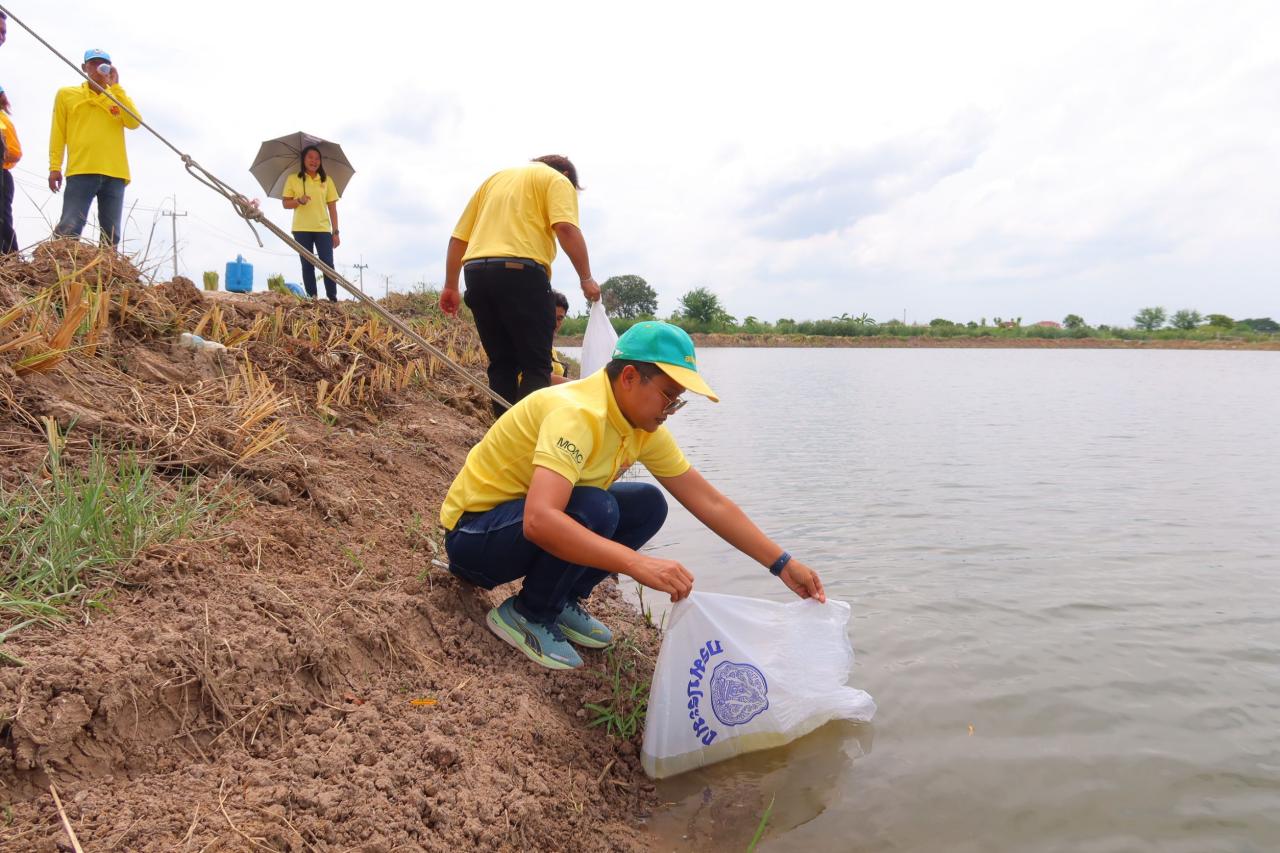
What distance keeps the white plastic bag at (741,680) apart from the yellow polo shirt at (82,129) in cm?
490

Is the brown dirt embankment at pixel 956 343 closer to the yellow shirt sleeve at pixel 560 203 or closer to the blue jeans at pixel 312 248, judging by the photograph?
the blue jeans at pixel 312 248

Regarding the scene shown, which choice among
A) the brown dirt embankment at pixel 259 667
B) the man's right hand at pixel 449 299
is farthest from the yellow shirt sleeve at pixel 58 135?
the man's right hand at pixel 449 299

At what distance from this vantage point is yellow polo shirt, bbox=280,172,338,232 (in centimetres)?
661

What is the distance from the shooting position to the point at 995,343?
174ft

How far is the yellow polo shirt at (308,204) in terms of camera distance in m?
6.61

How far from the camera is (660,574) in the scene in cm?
190

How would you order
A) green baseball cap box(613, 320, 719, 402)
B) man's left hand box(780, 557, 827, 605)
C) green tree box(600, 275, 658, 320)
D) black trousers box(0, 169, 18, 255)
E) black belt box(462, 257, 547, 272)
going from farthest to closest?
green tree box(600, 275, 658, 320)
black trousers box(0, 169, 18, 255)
black belt box(462, 257, 547, 272)
man's left hand box(780, 557, 827, 605)
green baseball cap box(613, 320, 719, 402)

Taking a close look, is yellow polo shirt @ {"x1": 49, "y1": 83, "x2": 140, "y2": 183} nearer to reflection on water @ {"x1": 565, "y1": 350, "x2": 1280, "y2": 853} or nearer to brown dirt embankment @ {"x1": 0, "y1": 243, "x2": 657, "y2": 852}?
brown dirt embankment @ {"x1": 0, "y1": 243, "x2": 657, "y2": 852}

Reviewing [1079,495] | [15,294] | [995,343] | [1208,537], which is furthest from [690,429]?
[995,343]

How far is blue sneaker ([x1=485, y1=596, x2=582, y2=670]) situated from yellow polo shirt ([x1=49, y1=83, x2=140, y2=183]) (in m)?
4.37

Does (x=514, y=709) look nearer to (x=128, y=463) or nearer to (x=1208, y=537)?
(x=128, y=463)

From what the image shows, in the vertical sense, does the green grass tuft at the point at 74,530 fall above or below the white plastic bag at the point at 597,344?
below

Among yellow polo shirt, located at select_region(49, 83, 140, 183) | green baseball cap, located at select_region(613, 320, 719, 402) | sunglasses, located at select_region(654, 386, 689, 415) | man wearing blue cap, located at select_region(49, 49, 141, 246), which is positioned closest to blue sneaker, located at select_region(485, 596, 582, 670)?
sunglasses, located at select_region(654, 386, 689, 415)

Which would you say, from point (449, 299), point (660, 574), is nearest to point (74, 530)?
point (660, 574)
